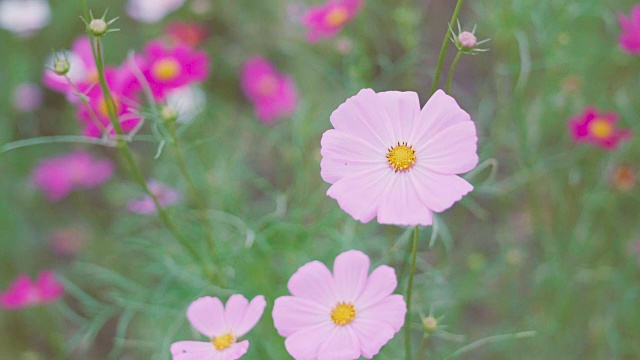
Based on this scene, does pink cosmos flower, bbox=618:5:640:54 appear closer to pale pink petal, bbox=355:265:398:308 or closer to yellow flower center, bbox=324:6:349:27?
yellow flower center, bbox=324:6:349:27

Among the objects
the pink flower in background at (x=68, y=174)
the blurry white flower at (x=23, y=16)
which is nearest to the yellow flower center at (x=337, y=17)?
the pink flower in background at (x=68, y=174)

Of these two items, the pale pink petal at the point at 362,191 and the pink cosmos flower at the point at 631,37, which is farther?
the pink cosmos flower at the point at 631,37

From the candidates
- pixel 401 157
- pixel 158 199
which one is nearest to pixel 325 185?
pixel 158 199

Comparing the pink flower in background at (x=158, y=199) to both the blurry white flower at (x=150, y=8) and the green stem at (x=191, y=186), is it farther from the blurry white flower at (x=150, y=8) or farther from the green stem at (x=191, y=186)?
the blurry white flower at (x=150, y=8)

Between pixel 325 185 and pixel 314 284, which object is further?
pixel 325 185

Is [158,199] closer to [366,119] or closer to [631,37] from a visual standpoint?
[366,119]

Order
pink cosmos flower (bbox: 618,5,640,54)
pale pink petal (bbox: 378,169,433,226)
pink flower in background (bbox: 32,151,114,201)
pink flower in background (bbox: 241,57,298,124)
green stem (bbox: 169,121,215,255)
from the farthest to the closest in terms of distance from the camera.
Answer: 1. pink flower in background (bbox: 32,151,114,201)
2. pink flower in background (bbox: 241,57,298,124)
3. pink cosmos flower (bbox: 618,5,640,54)
4. green stem (bbox: 169,121,215,255)
5. pale pink petal (bbox: 378,169,433,226)

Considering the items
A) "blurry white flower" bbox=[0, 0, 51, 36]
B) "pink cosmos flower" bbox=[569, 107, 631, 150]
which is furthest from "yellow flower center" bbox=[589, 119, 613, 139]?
"blurry white flower" bbox=[0, 0, 51, 36]
